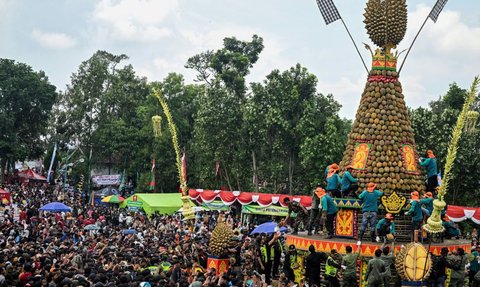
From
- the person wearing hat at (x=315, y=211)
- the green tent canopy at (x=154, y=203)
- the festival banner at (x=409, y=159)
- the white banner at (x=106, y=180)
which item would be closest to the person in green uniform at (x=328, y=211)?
the person wearing hat at (x=315, y=211)

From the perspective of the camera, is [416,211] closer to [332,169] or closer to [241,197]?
[332,169]

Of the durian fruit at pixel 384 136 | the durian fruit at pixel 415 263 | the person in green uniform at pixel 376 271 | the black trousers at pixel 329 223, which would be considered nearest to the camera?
the durian fruit at pixel 415 263

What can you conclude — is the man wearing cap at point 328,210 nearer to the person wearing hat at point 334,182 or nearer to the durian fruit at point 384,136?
the person wearing hat at point 334,182

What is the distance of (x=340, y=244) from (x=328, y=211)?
1148 millimetres

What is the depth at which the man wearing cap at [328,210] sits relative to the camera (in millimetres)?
17344

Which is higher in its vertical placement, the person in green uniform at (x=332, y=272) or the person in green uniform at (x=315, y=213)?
the person in green uniform at (x=315, y=213)

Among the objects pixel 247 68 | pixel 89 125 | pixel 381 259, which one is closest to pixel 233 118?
pixel 247 68

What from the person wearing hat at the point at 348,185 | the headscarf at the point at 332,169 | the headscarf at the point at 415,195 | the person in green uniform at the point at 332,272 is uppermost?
the headscarf at the point at 332,169

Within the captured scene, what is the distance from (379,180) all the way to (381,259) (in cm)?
418

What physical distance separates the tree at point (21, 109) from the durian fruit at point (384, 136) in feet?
127

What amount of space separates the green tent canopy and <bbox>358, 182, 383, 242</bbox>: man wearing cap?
820 inches

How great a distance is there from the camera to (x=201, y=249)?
59.1 ft

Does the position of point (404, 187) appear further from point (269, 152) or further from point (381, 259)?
point (269, 152)

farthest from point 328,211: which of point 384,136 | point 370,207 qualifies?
point 384,136
